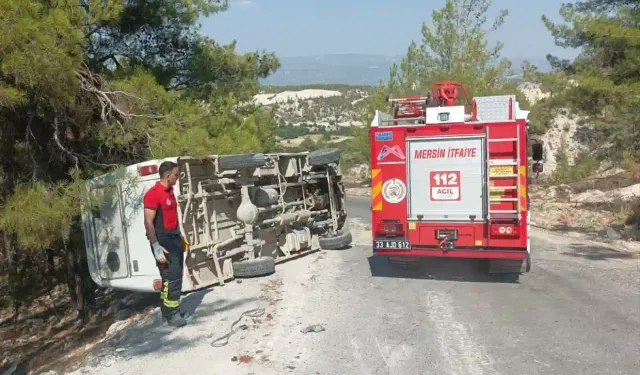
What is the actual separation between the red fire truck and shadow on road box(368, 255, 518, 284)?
259 mm

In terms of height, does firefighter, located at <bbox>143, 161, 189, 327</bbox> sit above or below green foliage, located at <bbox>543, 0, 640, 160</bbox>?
below

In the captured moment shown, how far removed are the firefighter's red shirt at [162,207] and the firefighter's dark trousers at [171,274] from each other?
0.29 feet

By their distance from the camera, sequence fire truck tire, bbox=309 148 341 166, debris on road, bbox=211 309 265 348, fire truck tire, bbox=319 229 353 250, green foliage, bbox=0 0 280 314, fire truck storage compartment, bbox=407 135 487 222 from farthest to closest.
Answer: fire truck tire, bbox=319 229 353 250 < fire truck tire, bbox=309 148 341 166 < fire truck storage compartment, bbox=407 135 487 222 < green foliage, bbox=0 0 280 314 < debris on road, bbox=211 309 265 348

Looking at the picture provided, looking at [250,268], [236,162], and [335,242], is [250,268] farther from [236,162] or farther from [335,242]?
[335,242]

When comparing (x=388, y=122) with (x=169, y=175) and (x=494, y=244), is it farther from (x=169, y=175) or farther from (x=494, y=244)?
(x=169, y=175)

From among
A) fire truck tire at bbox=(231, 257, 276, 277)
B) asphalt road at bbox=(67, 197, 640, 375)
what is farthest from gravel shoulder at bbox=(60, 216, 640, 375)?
fire truck tire at bbox=(231, 257, 276, 277)

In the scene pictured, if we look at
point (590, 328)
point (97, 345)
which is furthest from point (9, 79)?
point (590, 328)

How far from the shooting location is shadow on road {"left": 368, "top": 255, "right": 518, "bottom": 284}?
868 cm

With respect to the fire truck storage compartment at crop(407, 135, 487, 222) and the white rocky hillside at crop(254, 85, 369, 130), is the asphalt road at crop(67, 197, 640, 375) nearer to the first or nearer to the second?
the fire truck storage compartment at crop(407, 135, 487, 222)

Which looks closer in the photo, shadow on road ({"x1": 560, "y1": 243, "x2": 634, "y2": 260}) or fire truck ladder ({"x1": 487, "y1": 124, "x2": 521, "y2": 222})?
fire truck ladder ({"x1": 487, "y1": 124, "x2": 521, "y2": 222})

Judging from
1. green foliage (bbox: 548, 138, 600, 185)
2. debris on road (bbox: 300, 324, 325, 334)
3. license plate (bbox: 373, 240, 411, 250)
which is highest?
green foliage (bbox: 548, 138, 600, 185)

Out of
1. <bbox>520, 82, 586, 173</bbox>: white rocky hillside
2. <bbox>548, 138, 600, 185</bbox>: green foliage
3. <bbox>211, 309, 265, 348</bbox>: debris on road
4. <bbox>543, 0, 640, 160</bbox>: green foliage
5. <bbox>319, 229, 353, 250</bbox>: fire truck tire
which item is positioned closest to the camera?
<bbox>211, 309, 265, 348</bbox>: debris on road

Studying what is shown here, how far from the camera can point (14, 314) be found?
37.7 ft

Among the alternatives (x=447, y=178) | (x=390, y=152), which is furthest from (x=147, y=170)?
(x=447, y=178)
